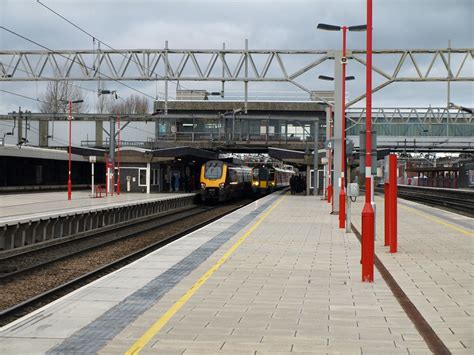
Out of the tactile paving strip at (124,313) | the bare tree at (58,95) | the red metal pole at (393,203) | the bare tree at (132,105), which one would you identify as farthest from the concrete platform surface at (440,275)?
the bare tree at (132,105)

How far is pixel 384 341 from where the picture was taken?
6.07 metres

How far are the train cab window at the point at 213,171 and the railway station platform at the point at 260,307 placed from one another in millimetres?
27505

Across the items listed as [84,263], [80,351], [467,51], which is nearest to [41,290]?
[84,263]

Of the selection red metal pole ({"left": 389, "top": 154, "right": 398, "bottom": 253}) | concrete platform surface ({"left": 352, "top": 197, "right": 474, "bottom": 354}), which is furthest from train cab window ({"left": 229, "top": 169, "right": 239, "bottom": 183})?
red metal pole ({"left": 389, "top": 154, "right": 398, "bottom": 253})

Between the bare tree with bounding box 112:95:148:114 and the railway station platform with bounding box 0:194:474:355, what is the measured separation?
7636 cm

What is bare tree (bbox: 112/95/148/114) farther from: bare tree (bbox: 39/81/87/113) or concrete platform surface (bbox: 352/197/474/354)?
concrete platform surface (bbox: 352/197/474/354)

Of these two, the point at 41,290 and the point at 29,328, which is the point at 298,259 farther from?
the point at 29,328

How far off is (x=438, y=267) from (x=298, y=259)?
2.71 m

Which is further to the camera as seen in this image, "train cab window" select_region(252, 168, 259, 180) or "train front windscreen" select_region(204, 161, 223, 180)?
"train cab window" select_region(252, 168, 259, 180)

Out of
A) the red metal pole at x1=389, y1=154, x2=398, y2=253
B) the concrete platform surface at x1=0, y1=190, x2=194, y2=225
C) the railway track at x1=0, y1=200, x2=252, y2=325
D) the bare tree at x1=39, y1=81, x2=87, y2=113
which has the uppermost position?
the bare tree at x1=39, y1=81, x2=87, y2=113

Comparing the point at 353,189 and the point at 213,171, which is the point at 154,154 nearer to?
the point at 213,171

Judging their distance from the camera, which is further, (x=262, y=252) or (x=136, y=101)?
(x=136, y=101)

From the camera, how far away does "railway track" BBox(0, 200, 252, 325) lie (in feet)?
33.5

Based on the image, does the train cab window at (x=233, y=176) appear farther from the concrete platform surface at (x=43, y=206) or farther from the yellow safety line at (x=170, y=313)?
the yellow safety line at (x=170, y=313)
